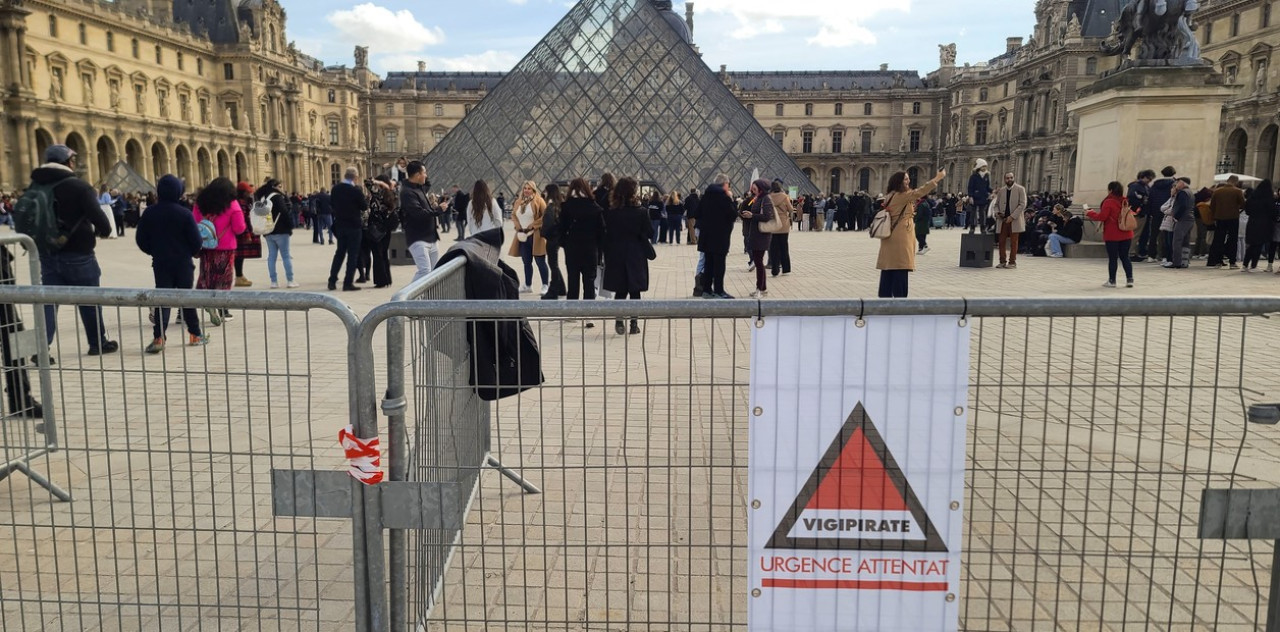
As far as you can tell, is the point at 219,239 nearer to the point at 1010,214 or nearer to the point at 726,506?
the point at 726,506

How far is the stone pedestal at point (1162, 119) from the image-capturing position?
13453 millimetres

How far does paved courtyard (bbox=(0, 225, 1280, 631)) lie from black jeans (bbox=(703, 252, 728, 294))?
287cm

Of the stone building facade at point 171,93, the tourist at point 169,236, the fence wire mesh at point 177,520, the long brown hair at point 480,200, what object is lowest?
the fence wire mesh at point 177,520

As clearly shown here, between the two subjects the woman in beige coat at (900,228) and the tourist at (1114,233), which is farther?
the tourist at (1114,233)

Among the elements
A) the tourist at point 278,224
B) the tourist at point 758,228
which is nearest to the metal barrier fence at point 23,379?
the tourist at point 278,224

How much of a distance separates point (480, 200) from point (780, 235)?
16.5 feet

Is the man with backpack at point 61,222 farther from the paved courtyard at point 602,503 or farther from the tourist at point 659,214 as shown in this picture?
the tourist at point 659,214

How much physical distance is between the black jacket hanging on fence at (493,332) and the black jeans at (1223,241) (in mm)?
12623

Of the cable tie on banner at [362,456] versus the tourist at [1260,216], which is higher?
the tourist at [1260,216]

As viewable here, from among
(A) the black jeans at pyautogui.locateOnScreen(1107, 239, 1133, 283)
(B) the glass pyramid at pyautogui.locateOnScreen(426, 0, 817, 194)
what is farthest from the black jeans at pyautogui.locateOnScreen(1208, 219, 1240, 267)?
(B) the glass pyramid at pyautogui.locateOnScreen(426, 0, 817, 194)

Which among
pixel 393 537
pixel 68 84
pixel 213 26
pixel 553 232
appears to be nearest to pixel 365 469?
pixel 393 537

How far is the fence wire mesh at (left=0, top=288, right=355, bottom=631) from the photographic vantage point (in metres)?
2.41

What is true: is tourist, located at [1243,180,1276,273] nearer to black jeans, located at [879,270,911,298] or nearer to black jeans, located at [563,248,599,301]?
black jeans, located at [879,270,911,298]

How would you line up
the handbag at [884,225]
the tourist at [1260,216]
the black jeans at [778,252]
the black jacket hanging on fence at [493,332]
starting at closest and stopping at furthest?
the black jacket hanging on fence at [493,332] < the handbag at [884,225] < the tourist at [1260,216] < the black jeans at [778,252]
